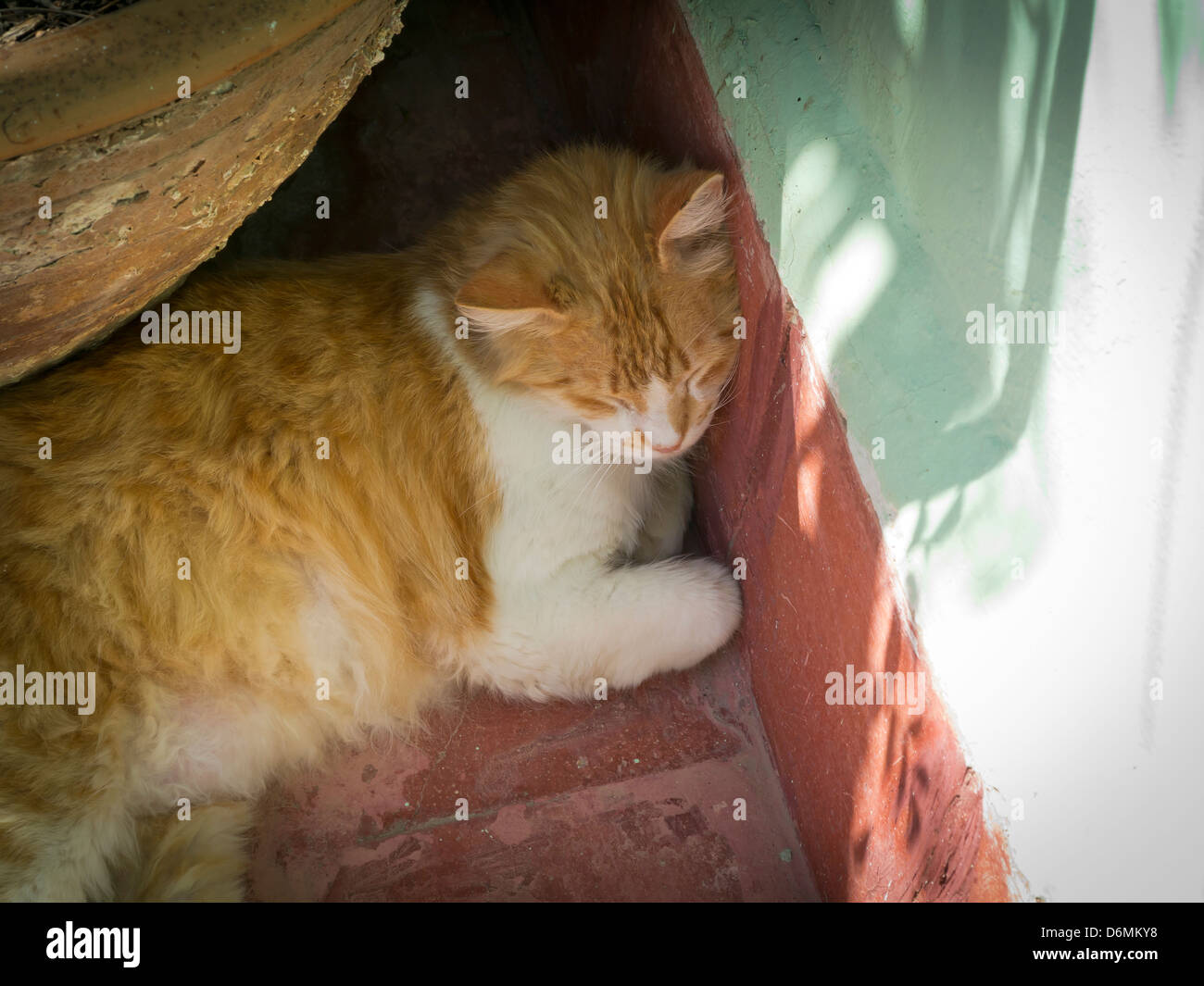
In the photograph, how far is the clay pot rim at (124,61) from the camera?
1221mm

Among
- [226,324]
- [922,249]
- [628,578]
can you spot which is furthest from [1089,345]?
[226,324]

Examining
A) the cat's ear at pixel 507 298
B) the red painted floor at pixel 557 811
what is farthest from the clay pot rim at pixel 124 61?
the red painted floor at pixel 557 811

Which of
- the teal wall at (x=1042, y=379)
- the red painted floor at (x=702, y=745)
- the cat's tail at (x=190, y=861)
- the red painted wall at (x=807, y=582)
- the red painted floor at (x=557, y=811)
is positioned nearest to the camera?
the teal wall at (x=1042, y=379)

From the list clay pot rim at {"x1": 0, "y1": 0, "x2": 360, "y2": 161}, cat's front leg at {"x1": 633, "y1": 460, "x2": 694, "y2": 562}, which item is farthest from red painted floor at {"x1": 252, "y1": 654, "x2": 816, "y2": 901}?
clay pot rim at {"x1": 0, "y1": 0, "x2": 360, "y2": 161}

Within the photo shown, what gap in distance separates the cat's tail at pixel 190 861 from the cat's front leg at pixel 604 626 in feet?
1.96

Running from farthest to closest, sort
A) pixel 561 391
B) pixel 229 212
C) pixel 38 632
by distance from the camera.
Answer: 1. pixel 561 391
2. pixel 38 632
3. pixel 229 212

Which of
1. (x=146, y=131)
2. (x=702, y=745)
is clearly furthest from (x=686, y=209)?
(x=702, y=745)

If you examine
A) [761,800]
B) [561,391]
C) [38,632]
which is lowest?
[761,800]

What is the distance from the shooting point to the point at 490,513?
206cm

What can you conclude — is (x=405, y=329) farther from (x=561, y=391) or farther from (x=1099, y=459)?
(x=1099, y=459)

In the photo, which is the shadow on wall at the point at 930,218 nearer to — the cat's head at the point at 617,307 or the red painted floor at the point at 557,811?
the cat's head at the point at 617,307

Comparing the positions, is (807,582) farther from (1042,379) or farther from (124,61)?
(124,61)

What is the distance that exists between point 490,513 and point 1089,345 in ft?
4.15

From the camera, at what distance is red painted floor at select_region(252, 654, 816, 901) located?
2.02 meters
